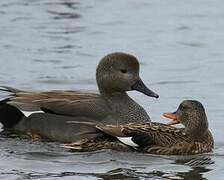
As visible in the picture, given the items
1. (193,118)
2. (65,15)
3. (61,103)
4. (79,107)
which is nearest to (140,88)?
(79,107)

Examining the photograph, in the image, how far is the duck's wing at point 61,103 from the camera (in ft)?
45.2

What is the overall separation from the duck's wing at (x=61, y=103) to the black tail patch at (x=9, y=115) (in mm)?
90

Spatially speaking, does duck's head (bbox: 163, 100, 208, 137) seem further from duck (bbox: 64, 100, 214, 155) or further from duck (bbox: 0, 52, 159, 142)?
duck (bbox: 0, 52, 159, 142)

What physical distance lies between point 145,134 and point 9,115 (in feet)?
7.23

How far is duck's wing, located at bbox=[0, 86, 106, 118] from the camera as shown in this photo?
543 inches

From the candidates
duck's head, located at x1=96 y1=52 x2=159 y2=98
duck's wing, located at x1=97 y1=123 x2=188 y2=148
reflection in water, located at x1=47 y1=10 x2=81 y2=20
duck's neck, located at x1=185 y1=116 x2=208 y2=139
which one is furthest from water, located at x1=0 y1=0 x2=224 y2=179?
duck's head, located at x1=96 y1=52 x2=159 y2=98

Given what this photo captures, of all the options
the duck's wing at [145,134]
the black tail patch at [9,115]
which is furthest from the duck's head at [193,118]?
the black tail patch at [9,115]

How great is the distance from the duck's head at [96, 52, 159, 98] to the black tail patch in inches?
44.5

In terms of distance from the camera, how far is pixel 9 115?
14.3 metres

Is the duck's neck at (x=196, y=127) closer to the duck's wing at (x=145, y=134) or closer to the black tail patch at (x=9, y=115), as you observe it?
the duck's wing at (x=145, y=134)

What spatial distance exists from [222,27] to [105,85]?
8489 millimetres

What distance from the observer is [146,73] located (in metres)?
18.4

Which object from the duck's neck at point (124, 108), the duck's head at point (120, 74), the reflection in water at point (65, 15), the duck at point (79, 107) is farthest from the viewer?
the reflection in water at point (65, 15)

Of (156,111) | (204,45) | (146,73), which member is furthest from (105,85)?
(204,45)
